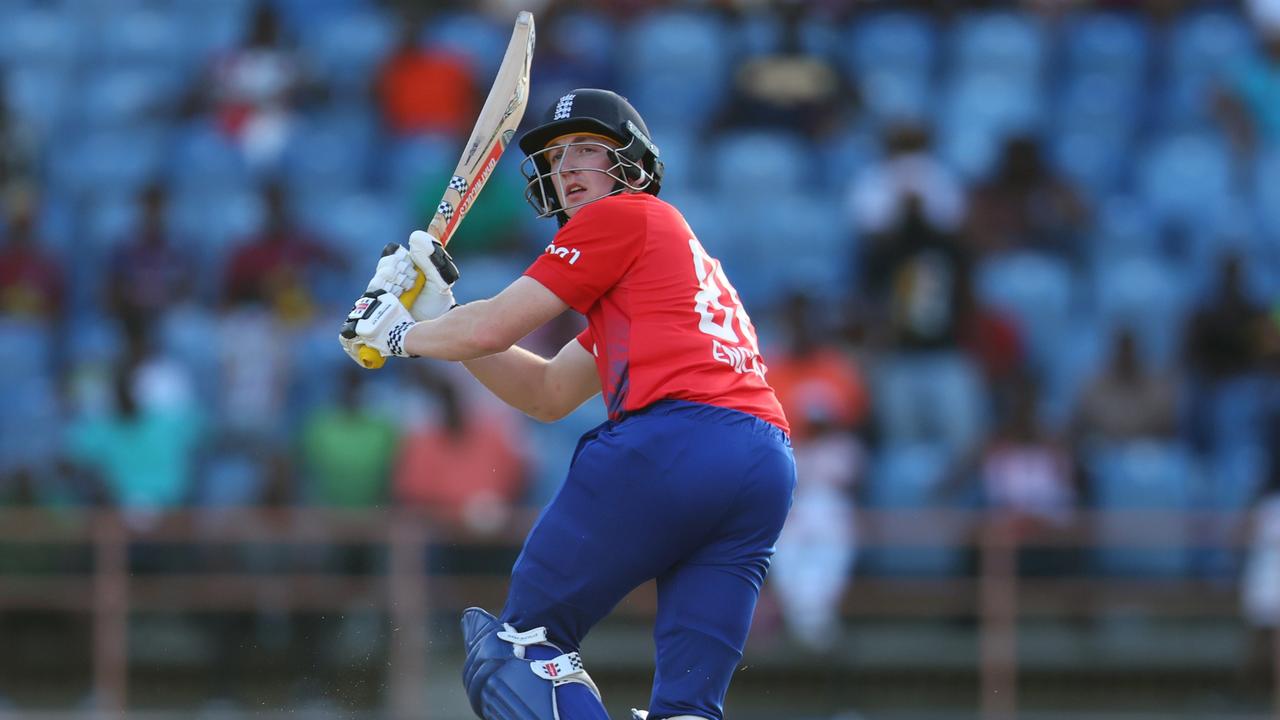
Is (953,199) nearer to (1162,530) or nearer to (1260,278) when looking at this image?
(1260,278)

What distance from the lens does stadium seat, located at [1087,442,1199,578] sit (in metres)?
10.3

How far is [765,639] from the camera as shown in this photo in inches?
405

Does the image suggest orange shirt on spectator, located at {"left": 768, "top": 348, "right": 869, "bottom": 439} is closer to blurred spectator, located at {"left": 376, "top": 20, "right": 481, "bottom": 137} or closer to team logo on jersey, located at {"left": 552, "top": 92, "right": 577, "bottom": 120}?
blurred spectator, located at {"left": 376, "top": 20, "right": 481, "bottom": 137}

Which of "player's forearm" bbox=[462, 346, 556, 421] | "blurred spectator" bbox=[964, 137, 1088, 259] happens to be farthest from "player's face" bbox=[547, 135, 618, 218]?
"blurred spectator" bbox=[964, 137, 1088, 259]

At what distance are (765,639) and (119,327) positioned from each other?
4.49 metres

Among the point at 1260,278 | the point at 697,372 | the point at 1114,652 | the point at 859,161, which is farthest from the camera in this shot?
the point at 859,161

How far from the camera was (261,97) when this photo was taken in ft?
42.7

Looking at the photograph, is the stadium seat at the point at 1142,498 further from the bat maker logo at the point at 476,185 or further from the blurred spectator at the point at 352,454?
the bat maker logo at the point at 476,185

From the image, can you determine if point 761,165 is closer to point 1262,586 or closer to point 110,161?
point 1262,586

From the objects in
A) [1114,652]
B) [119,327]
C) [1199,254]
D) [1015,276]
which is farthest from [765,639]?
[119,327]

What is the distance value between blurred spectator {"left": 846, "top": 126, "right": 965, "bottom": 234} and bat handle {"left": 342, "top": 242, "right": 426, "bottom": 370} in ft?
19.7

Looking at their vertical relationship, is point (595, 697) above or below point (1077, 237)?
below

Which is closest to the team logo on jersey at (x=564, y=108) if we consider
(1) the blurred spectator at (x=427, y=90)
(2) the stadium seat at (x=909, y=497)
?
(2) the stadium seat at (x=909, y=497)

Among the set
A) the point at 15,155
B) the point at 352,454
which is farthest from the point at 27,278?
the point at 352,454
